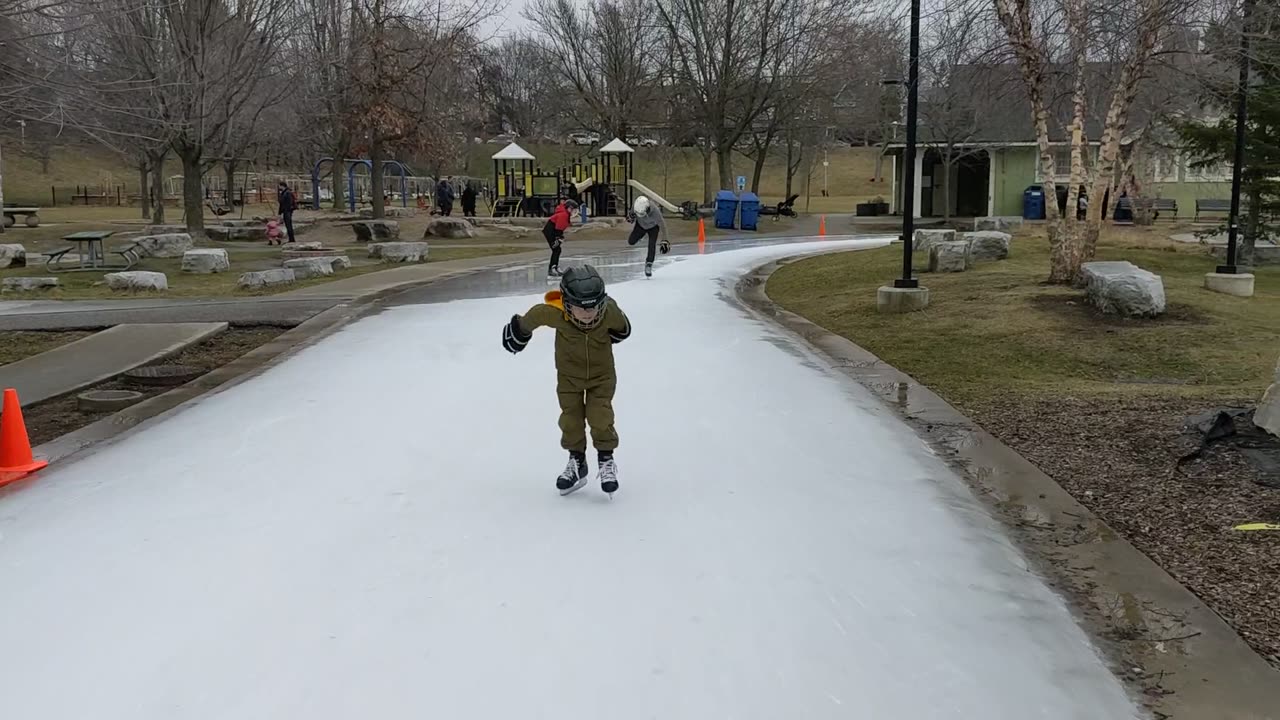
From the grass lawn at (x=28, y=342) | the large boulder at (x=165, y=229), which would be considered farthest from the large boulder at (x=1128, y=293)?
the large boulder at (x=165, y=229)

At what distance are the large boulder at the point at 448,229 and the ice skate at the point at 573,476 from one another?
24.9 metres

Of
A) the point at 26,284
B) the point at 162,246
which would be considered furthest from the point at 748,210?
the point at 26,284

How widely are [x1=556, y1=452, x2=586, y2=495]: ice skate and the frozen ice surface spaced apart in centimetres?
7

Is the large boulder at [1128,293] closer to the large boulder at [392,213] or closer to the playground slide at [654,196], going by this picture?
the playground slide at [654,196]

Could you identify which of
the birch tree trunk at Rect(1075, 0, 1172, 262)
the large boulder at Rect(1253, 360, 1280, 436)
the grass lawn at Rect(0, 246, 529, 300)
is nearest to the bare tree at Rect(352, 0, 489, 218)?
the grass lawn at Rect(0, 246, 529, 300)

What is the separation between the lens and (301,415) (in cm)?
736

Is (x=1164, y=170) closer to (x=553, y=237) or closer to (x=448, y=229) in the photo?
(x=448, y=229)

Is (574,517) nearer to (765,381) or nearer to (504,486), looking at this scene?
(504,486)

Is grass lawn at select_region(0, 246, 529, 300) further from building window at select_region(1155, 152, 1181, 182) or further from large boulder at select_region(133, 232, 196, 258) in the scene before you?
building window at select_region(1155, 152, 1181, 182)

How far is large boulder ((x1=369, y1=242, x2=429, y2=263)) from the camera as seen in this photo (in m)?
21.5

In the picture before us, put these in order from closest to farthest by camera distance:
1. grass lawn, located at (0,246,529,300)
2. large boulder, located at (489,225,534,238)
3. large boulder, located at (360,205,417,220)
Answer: grass lawn, located at (0,246,529,300) → large boulder, located at (489,225,534,238) → large boulder, located at (360,205,417,220)

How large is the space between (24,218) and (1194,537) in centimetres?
3933

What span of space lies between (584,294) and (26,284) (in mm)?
14263

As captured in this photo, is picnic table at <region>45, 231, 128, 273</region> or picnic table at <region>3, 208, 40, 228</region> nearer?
picnic table at <region>45, 231, 128, 273</region>
